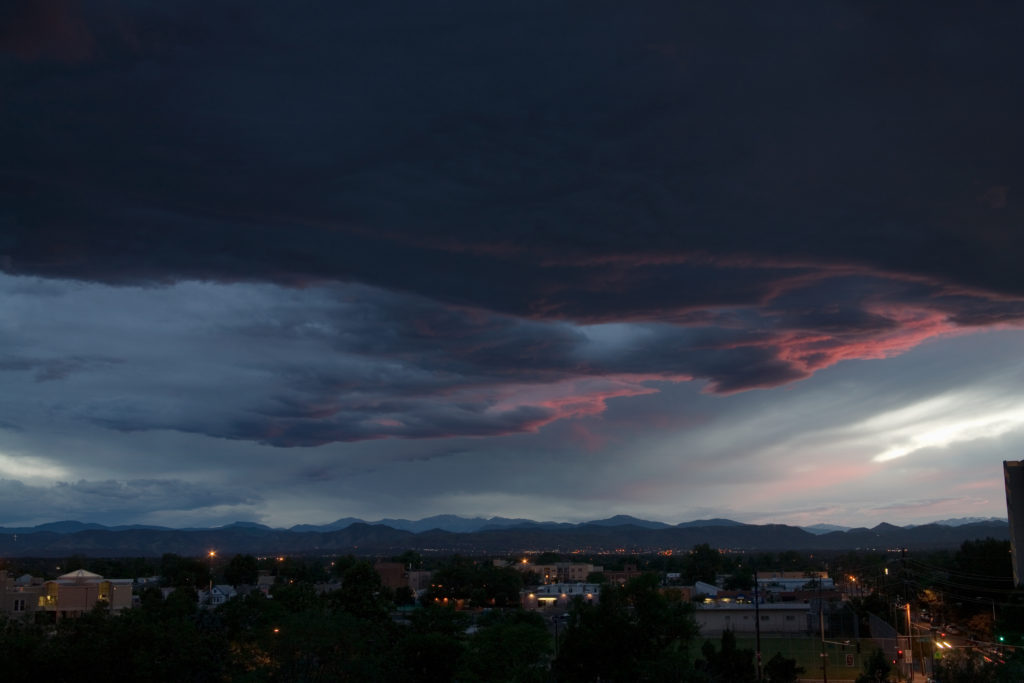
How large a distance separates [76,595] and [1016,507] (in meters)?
84.6

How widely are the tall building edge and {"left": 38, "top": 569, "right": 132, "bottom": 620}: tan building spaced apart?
78804 millimetres

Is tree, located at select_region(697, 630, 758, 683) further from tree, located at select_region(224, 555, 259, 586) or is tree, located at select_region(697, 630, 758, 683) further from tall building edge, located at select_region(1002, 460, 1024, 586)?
tree, located at select_region(224, 555, 259, 586)

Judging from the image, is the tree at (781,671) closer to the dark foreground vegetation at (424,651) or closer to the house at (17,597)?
the dark foreground vegetation at (424,651)

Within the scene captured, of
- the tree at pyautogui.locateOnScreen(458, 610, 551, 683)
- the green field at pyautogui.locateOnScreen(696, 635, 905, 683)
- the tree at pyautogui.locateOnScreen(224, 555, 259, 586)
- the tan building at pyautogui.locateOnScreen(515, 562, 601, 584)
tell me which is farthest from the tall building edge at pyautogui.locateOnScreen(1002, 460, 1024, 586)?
the tan building at pyautogui.locateOnScreen(515, 562, 601, 584)

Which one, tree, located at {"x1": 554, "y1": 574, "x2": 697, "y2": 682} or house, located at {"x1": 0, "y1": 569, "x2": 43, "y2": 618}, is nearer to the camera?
tree, located at {"x1": 554, "y1": 574, "x2": 697, "y2": 682}

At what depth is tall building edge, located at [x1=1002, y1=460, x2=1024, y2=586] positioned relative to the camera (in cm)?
7325

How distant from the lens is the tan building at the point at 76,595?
283 feet

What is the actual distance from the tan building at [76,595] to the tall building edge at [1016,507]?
7880 centimetres

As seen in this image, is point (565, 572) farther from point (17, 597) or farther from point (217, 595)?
point (17, 597)

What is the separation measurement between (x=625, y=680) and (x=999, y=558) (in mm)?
63692

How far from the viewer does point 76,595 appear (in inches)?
3423

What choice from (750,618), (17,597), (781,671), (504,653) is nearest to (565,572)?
(750,618)

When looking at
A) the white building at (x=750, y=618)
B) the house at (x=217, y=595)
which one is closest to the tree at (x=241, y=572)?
the house at (x=217, y=595)

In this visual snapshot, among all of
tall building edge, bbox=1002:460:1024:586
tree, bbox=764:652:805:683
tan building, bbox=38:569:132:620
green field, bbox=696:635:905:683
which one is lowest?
green field, bbox=696:635:905:683
